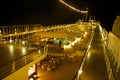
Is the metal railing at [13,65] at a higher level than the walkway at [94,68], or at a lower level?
higher

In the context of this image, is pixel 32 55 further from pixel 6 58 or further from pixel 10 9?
pixel 10 9

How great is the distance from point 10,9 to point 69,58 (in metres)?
44.5

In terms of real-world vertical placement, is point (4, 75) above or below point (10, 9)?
below

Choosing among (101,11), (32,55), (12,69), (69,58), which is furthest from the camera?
(101,11)

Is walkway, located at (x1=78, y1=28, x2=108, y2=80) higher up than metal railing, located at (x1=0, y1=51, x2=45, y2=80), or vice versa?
metal railing, located at (x1=0, y1=51, x2=45, y2=80)

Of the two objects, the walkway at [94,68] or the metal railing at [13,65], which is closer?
the metal railing at [13,65]

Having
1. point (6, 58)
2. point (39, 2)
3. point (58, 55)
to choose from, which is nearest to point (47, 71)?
point (58, 55)

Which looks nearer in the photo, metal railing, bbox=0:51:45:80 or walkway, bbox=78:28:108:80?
metal railing, bbox=0:51:45:80

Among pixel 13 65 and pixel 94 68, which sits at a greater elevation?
pixel 13 65

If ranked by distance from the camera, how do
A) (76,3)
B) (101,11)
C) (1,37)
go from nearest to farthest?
(1,37)
(76,3)
(101,11)

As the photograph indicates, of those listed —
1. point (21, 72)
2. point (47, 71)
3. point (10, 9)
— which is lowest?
point (47, 71)

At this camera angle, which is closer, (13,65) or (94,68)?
(13,65)

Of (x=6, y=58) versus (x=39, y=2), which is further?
(x=39, y=2)

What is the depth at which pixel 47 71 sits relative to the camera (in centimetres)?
1605
